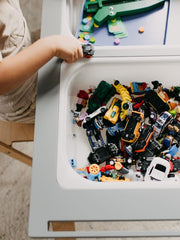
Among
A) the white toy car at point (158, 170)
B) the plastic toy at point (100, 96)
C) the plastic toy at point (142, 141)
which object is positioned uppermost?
the plastic toy at point (100, 96)

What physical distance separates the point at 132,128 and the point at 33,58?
0.30 metres

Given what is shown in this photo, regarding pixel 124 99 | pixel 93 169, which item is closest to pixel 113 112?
pixel 124 99

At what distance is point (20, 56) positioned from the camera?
50 cm

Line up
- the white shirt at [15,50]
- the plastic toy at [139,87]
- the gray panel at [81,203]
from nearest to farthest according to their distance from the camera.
Answer: the gray panel at [81,203], the white shirt at [15,50], the plastic toy at [139,87]

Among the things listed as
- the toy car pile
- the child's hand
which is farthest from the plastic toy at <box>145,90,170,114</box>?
the child's hand

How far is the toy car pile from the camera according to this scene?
0.62 m

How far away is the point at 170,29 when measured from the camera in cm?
67

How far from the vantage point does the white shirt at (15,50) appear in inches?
22.1

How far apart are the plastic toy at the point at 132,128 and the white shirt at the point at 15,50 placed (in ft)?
0.87

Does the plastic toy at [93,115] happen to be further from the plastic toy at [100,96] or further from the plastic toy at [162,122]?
the plastic toy at [162,122]

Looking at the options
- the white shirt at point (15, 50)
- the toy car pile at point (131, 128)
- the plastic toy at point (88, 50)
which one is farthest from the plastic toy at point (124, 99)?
the white shirt at point (15, 50)

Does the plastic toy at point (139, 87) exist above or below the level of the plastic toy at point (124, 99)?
above

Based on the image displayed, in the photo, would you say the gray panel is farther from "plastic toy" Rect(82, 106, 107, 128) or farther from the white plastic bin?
"plastic toy" Rect(82, 106, 107, 128)

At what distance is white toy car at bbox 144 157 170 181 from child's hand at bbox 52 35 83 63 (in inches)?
12.5
